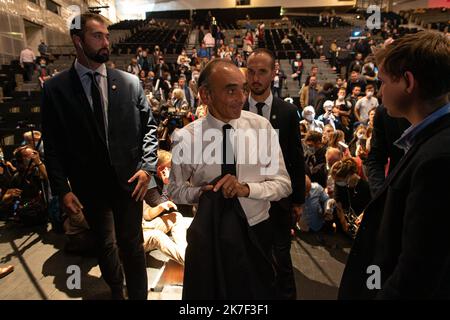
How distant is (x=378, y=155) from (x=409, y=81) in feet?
3.67

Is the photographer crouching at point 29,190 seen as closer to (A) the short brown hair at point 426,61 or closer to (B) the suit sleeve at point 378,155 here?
(B) the suit sleeve at point 378,155

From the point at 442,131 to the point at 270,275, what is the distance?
3.20ft

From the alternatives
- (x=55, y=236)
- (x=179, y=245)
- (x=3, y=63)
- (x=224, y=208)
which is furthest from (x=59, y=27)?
(x=224, y=208)

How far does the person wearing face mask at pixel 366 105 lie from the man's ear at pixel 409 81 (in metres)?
5.81

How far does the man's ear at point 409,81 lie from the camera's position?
1.04m

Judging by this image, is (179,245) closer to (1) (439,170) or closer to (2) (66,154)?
(2) (66,154)

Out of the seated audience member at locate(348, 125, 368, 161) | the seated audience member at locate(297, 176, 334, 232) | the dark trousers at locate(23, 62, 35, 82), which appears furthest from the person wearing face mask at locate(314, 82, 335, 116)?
the dark trousers at locate(23, 62, 35, 82)

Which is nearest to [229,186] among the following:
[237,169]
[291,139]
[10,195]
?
[237,169]

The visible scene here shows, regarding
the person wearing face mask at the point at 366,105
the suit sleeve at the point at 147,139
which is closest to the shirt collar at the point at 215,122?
the suit sleeve at the point at 147,139

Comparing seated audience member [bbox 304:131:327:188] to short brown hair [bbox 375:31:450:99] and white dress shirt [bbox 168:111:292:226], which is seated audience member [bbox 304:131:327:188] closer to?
white dress shirt [bbox 168:111:292:226]

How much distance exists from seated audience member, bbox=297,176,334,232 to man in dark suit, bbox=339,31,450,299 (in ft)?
8.08

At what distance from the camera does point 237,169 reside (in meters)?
1.50

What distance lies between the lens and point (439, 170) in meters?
0.86

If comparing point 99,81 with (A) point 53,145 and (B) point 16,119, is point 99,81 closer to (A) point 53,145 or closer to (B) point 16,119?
(A) point 53,145
